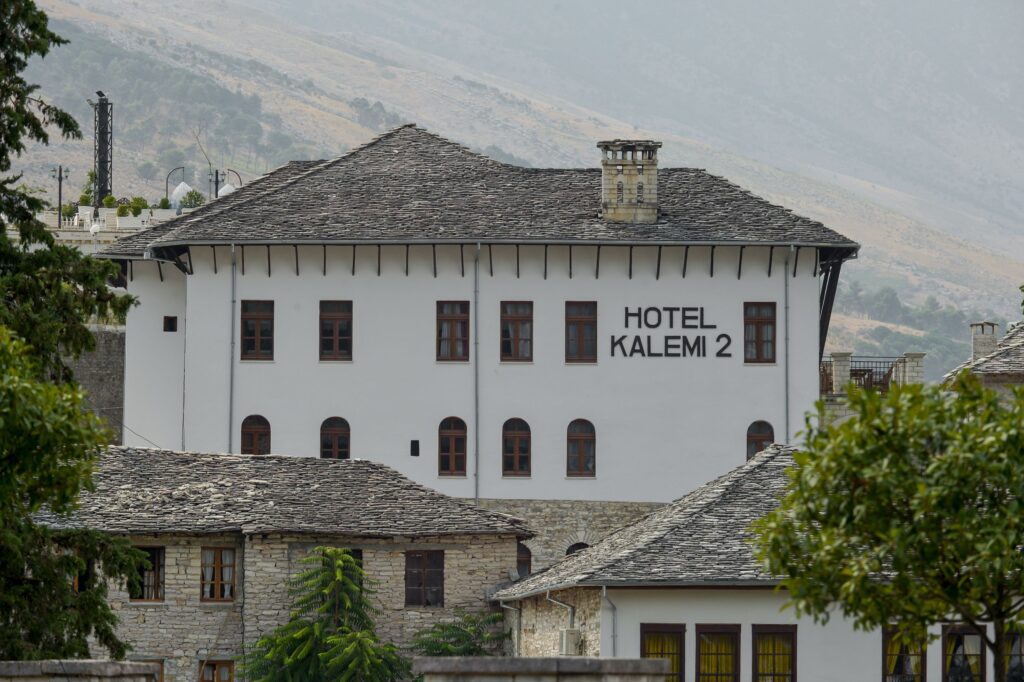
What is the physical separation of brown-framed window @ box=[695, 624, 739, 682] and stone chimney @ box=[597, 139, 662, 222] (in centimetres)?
2148

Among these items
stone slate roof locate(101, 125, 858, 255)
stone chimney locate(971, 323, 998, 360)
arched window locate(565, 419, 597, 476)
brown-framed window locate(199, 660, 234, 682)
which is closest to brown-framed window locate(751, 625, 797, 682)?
brown-framed window locate(199, 660, 234, 682)

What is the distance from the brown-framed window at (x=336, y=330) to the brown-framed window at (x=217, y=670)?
1462 cm

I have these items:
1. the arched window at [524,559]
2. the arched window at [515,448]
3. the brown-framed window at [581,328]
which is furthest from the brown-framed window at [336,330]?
the arched window at [524,559]

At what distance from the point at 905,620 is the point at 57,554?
12.5m

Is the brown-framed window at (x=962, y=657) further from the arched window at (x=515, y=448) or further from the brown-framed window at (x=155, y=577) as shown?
the arched window at (x=515, y=448)

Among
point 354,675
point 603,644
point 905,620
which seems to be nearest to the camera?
point 905,620

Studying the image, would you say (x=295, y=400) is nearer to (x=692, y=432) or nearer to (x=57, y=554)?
(x=692, y=432)

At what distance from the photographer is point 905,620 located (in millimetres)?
24344

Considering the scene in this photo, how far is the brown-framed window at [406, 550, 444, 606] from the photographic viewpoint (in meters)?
45.9

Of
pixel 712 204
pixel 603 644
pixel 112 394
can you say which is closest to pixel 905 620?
pixel 603 644

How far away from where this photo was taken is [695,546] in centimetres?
4009

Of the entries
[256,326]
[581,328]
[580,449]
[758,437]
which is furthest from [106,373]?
[758,437]

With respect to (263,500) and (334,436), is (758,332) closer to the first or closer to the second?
(334,436)

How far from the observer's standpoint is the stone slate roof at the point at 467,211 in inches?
2282
